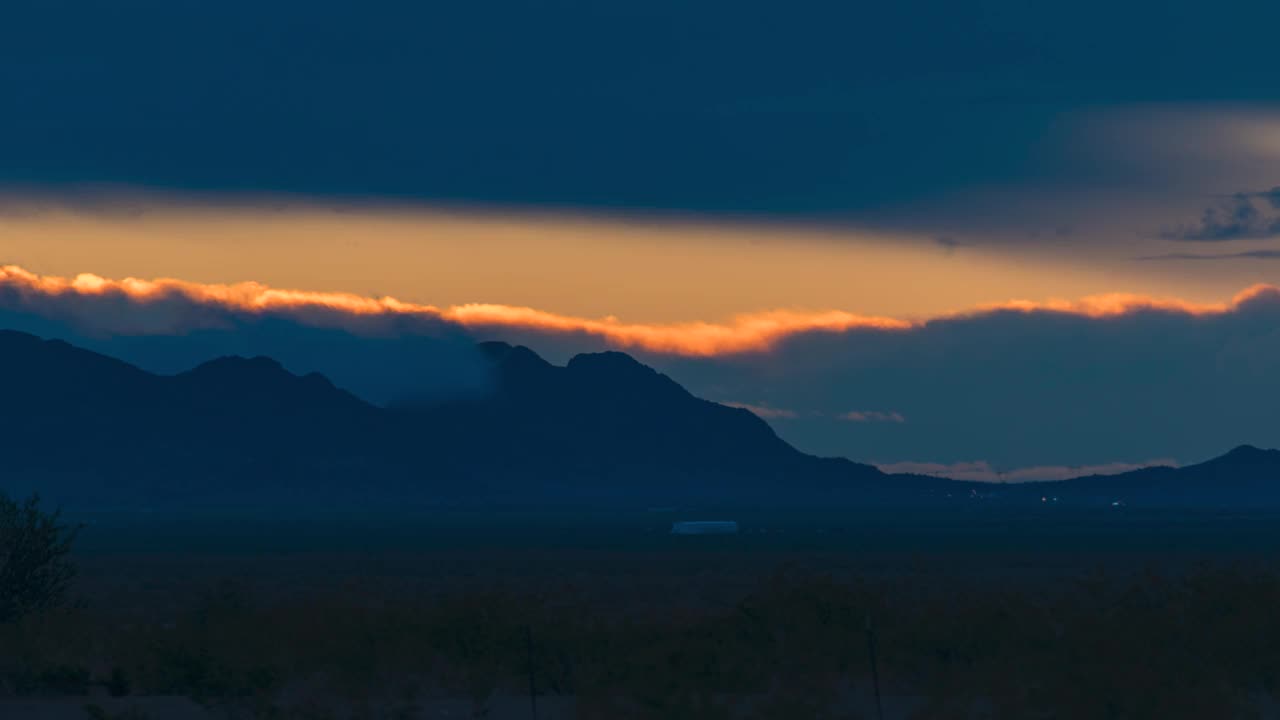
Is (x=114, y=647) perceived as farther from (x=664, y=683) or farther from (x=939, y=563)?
(x=939, y=563)

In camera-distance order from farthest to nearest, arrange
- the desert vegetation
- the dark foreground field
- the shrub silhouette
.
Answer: the shrub silhouette
the dark foreground field
the desert vegetation

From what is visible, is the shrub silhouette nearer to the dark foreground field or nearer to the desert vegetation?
the desert vegetation

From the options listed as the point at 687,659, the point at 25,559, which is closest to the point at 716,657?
the point at 687,659

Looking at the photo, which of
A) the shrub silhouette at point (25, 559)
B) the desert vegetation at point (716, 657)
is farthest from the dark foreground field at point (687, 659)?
the shrub silhouette at point (25, 559)

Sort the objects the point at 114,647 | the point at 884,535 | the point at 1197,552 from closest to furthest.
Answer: the point at 114,647, the point at 1197,552, the point at 884,535

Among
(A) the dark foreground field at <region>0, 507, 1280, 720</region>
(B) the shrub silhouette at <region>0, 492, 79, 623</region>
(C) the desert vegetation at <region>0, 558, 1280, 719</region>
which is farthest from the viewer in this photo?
(B) the shrub silhouette at <region>0, 492, 79, 623</region>

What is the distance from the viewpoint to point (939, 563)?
339 ft

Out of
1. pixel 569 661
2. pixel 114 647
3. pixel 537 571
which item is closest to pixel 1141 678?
pixel 569 661

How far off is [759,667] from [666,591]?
141ft

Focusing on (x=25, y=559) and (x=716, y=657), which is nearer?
(x=716, y=657)

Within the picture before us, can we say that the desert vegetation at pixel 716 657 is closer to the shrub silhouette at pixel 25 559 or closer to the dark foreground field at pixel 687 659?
the dark foreground field at pixel 687 659

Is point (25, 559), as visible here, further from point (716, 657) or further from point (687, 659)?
point (716, 657)

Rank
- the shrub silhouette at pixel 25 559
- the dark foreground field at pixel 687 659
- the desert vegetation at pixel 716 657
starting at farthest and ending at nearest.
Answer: the shrub silhouette at pixel 25 559 → the dark foreground field at pixel 687 659 → the desert vegetation at pixel 716 657

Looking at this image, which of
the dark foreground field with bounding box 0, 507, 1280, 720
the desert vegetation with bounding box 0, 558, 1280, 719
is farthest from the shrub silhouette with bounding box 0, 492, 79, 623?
the dark foreground field with bounding box 0, 507, 1280, 720
